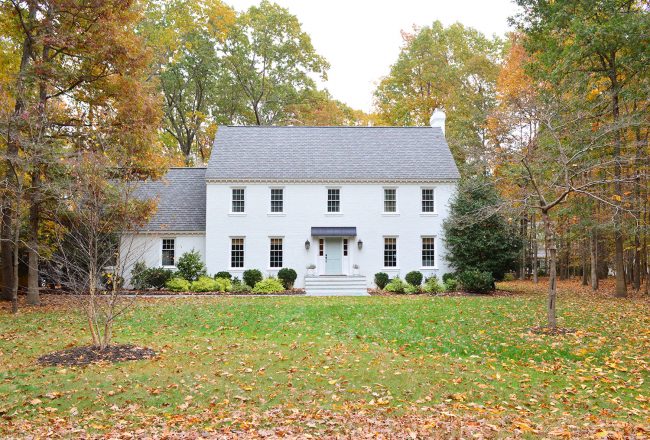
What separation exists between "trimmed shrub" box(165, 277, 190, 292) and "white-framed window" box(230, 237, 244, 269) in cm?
318

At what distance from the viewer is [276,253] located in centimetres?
2767

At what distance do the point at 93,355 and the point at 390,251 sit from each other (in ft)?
64.6

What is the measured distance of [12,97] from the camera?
18.2m

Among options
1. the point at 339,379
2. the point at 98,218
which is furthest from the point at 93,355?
the point at 339,379

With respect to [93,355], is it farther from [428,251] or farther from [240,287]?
[428,251]

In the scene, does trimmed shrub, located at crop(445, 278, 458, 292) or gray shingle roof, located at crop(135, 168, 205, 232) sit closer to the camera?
trimmed shrub, located at crop(445, 278, 458, 292)

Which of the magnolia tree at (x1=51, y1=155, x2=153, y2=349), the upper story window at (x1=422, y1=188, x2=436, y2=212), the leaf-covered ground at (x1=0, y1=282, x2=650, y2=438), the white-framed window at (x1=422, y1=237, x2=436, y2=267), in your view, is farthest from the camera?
the upper story window at (x1=422, y1=188, x2=436, y2=212)

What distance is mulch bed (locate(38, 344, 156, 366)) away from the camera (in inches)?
378

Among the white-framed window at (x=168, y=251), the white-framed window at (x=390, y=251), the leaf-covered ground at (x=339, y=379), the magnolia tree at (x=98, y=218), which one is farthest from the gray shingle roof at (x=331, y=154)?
the leaf-covered ground at (x=339, y=379)

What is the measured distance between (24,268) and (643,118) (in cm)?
2601

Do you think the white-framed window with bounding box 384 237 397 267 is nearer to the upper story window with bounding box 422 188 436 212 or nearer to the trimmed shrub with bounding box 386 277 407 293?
the upper story window with bounding box 422 188 436 212

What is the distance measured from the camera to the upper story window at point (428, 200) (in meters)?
28.2

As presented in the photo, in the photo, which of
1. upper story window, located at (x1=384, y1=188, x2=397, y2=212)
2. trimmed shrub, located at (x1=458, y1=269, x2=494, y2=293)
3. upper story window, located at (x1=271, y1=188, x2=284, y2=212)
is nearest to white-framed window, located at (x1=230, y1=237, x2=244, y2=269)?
upper story window, located at (x1=271, y1=188, x2=284, y2=212)

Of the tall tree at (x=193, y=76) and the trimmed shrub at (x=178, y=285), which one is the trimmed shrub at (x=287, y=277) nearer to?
the trimmed shrub at (x=178, y=285)
